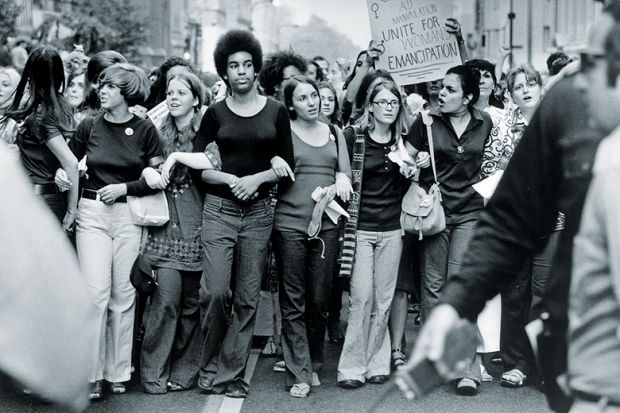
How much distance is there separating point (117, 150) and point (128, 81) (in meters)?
0.48

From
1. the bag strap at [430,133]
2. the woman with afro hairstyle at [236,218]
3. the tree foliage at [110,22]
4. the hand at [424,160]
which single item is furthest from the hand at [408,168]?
the tree foliage at [110,22]

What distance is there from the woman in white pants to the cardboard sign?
95.9 inches

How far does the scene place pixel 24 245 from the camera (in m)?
1.60

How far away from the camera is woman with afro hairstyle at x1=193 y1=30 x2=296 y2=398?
6484 millimetres

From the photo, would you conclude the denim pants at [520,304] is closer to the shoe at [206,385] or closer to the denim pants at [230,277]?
the denim pants at [230,277]

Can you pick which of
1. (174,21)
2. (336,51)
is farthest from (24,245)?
(174,21)

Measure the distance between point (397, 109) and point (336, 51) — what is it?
19.8 m

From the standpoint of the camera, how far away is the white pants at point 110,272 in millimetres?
6422

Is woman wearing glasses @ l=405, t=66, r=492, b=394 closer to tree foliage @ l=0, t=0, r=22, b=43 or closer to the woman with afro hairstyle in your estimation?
the woman with afro hairstyle

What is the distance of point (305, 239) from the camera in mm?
6766

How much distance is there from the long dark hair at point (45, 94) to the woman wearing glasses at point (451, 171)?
2.38 meters

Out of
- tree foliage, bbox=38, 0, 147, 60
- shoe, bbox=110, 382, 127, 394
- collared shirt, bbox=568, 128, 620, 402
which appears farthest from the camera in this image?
tree foliage, bbox=38, 0, 147, 60

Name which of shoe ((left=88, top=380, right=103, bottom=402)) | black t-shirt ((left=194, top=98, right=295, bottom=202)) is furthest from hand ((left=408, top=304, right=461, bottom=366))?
shoe ((left=88, top=380, right=103, bottom=402))

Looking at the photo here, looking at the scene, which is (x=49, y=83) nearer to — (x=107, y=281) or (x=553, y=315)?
(x=107, y=281)
